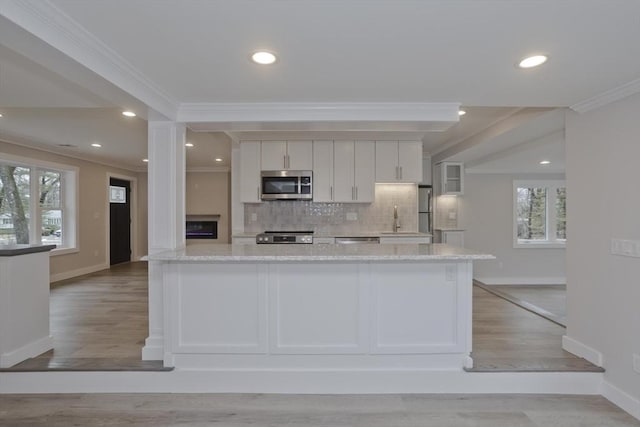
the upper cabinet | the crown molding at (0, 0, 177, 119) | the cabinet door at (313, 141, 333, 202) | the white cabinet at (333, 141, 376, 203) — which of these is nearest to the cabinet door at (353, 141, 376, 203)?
the white cabinet at (333, 141, 376, 203)

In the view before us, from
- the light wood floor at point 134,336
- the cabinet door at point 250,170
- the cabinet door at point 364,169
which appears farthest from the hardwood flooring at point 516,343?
the cabinet door at point 250,170

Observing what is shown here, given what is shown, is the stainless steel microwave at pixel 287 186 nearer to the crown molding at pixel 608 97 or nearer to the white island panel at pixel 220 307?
the white island panel at pixel 220 307

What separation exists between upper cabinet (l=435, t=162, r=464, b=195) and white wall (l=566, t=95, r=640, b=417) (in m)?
2.85

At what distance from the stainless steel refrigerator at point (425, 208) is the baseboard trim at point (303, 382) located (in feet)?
12.0

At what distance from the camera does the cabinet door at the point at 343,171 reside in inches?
189

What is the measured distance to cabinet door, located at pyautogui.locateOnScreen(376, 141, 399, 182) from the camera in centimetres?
483

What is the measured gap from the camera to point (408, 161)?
485 centimetres

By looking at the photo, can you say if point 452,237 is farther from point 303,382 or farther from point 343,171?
point 303,382

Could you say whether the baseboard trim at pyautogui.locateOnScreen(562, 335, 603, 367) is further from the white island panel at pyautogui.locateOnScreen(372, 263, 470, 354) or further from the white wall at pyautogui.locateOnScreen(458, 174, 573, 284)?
the white wall at pyautogui.locateOnScreen(458, 174, 573, 284)

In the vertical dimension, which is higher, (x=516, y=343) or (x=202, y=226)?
(x=202, y=226)

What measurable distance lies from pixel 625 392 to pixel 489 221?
4.21 metres

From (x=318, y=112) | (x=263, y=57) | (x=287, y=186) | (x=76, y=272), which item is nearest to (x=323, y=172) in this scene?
(x=287, y=186)

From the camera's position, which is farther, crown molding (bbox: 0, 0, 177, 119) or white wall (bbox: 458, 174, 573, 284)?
white wall (bbox: 458, 174, 573, 284)

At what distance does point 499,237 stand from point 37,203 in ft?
25.9
